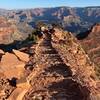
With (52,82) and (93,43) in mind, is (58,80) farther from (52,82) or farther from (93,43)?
(93,43)

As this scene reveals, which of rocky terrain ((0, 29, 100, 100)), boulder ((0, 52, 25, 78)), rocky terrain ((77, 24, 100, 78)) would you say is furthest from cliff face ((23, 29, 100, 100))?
rocky terrain ((77, 24, 100, 78))

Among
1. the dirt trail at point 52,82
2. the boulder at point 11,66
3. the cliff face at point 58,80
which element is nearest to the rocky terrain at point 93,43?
the cliff face at point 58,80

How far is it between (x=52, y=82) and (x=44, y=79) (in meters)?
0.59

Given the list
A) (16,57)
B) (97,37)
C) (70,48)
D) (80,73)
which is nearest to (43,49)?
(70,48)

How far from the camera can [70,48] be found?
31.0 metres

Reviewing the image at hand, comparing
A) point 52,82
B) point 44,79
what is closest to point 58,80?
point 52,82

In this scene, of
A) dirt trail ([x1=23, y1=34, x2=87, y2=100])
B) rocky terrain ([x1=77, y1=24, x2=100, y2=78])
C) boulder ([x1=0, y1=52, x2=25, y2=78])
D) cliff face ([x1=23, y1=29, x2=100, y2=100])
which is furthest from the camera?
rocky terrain ([x1=77, y1=24, x2=100, y2=78])

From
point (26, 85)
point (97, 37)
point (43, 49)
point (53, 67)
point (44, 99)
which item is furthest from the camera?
point (97, 37)

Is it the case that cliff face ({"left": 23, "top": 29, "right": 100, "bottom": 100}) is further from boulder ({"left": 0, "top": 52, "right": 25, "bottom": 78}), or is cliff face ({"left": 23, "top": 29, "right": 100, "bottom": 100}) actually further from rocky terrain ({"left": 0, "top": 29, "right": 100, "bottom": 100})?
boulder ({"left": 0, "top": 52, "right": 25, "bottom": 78})

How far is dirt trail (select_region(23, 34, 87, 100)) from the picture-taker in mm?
18141

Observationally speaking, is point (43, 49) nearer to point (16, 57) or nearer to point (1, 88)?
point (16, 57)

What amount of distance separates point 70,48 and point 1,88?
13.2 meters

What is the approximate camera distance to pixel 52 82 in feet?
65.7

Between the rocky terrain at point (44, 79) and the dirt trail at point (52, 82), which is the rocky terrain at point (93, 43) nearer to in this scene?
the rocky terrain at point (44, 79)
